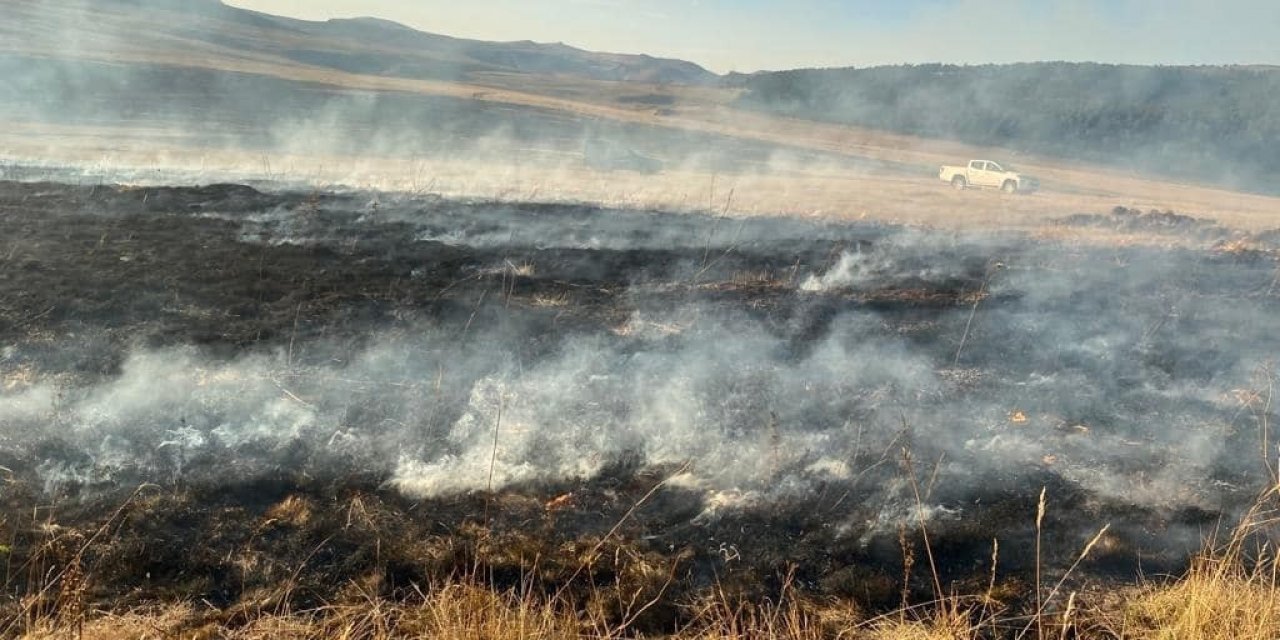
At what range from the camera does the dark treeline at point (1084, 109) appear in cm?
2805

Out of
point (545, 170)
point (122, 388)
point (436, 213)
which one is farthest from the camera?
point (545, 170)

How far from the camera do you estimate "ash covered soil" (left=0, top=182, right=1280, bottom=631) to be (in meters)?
3.02

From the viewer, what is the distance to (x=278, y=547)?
3.01 m

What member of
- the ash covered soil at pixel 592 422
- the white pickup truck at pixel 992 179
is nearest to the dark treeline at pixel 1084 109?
the white pickup truck at pixel 992 179

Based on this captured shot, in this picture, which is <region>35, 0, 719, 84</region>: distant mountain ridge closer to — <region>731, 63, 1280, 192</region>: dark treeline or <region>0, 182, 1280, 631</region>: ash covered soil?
<region>731, 63, 1280, 192</region>: dark treeline

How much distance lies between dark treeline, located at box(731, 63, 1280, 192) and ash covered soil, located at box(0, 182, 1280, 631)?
1034 inches

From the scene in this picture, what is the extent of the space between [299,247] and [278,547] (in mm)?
5320

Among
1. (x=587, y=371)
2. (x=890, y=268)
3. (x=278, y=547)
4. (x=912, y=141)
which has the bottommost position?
(x=278, y=547)

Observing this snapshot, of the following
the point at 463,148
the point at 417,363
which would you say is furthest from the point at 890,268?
the point at 463,148

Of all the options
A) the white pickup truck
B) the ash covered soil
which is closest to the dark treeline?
the white pickup truck

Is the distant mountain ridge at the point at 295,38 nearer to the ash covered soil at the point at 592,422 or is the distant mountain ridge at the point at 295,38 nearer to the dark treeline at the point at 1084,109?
the dark treeline at the point at 1084,109

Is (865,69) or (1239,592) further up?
(865,69)

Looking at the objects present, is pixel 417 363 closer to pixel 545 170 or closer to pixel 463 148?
pixel 545 170

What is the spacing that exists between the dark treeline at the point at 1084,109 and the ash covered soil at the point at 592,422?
86.2ft
